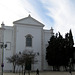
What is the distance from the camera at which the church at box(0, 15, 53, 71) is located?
46719 mm

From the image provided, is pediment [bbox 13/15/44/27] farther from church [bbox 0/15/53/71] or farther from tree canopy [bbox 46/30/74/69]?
tree canopy [bbox 46/30/74/69]

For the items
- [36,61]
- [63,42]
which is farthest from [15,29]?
[63,42]

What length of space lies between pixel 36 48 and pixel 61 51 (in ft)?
21.7

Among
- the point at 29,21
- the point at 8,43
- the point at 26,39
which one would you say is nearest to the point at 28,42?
the point at 26,39

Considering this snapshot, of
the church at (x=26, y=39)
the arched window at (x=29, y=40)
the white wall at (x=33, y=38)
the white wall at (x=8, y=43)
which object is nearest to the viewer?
the white wall at (x=8, y=43)

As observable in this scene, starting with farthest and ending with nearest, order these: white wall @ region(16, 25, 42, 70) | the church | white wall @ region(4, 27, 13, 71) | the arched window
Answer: the arched window, white wall @ region(16, 25, 42, 70), the church, white wall @ region(4, 27, 13, 71)

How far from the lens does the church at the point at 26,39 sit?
46719 mm

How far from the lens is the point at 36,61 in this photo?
4634 cm

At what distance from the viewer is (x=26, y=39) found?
4831 centimetres

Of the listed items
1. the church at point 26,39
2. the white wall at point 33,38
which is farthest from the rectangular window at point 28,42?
the white wall at point 33,38

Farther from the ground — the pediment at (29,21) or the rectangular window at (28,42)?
the pediment at (29,21)

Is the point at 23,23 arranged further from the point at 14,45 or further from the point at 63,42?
the point at 63,42

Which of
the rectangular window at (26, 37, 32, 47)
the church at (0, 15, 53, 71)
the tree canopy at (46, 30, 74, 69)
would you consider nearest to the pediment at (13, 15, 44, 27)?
the church at (0, 15, 53, 71)

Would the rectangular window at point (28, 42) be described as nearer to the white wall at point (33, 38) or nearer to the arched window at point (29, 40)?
the arched window at point (29, 40)
